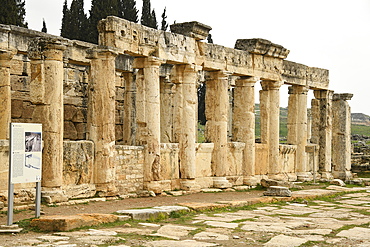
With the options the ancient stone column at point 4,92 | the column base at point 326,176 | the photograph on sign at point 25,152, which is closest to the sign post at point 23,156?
the photograph on sign at point 25,152

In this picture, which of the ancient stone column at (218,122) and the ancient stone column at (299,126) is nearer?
the ancient stone column at (218,122)

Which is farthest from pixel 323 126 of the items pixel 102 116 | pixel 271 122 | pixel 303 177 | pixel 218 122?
pixel 102 116

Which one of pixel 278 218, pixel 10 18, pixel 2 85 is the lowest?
pixel 278 218

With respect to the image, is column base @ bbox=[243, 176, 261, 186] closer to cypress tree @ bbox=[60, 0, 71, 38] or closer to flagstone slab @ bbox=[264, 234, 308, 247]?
flagstone slab @ bbox=[264, 234, 308, 247]

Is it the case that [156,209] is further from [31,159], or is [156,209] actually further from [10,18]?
[10,18]

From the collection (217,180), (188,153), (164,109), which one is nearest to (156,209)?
(188,153)

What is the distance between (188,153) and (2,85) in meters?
5.54

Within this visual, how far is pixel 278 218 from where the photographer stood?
478 inches

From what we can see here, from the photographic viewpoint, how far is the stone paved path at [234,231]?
8805mm

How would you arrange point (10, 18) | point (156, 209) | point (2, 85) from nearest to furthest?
point (156, 209) < point (2, 85) < point (10, 18)

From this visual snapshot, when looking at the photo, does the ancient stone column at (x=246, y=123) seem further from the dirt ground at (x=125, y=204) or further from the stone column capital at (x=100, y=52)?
the stone column capital at (x=100, y=52)

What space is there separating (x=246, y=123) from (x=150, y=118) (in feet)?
15.9

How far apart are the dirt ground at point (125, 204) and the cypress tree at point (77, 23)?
1675 cm

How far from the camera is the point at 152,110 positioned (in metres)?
16.3
